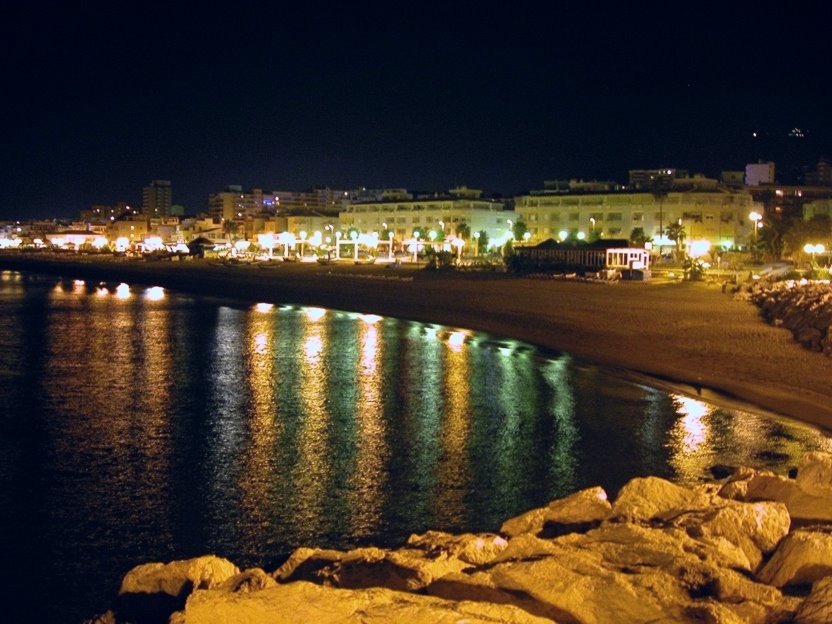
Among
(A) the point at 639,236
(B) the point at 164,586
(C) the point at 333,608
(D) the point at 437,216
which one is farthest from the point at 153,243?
(C) the point at 333,608

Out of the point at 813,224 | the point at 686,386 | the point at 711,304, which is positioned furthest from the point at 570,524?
the point at 813,224

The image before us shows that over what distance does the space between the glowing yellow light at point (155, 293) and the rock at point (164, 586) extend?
41.5 m

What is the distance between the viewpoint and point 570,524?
7766 millimetres

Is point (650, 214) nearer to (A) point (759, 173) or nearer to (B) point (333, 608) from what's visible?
(A) point (759, 173)

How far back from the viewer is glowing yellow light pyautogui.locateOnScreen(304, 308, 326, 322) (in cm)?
3472

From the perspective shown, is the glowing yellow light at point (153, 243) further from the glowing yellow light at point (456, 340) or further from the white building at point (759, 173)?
the glowing yellow light at point (456, 340)

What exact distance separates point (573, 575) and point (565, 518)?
2.39 metres

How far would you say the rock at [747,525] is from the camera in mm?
6598

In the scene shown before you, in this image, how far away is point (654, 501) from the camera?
7910mm

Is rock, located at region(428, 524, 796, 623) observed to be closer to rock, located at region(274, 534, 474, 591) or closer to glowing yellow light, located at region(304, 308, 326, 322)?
rock, located at region(274, 534, 474, 591)

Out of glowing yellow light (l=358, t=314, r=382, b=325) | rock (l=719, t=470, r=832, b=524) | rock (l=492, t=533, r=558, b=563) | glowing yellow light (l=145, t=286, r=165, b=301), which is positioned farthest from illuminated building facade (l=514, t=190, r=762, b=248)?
rock (l=492, t=533, r=558, b=563)

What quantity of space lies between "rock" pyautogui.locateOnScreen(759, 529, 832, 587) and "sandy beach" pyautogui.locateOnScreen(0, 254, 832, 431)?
29.8 ft

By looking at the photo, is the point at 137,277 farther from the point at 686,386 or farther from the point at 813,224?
the point at 686,386

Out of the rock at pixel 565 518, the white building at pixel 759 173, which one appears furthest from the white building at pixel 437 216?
the rock at pixel 565 518
